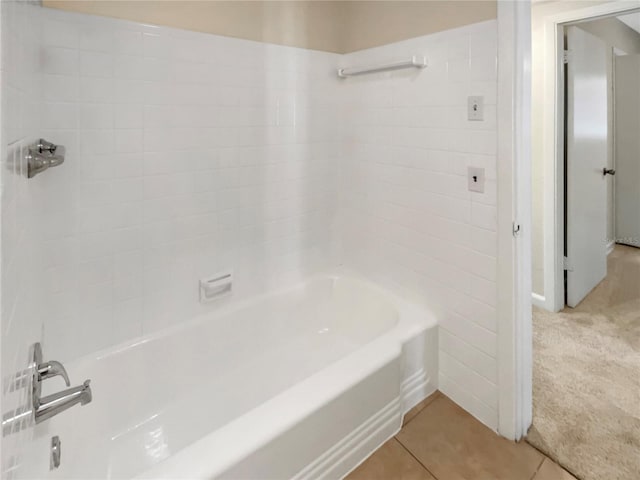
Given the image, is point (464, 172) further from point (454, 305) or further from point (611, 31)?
point (611, 31)

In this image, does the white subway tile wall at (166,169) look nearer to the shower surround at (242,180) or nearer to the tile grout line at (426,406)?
the shower surround at (242,180)

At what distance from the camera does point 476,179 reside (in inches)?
69.7

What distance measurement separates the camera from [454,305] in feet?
6.40

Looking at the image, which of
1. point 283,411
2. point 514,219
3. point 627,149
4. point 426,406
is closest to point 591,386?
point 426,406

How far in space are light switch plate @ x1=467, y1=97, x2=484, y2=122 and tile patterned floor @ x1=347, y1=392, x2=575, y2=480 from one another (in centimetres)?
135

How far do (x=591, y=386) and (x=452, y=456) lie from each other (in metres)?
0.95

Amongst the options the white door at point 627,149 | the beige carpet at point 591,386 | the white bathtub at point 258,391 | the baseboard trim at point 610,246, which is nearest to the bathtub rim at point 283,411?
the white bathtub at point 258,391

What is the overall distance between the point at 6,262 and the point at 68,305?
104cm

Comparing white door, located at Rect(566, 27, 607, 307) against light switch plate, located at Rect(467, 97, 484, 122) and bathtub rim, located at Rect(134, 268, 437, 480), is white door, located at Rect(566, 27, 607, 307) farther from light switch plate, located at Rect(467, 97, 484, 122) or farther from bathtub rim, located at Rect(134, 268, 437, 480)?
bathtub rim, located at Rect(134, 268, 437, 480)

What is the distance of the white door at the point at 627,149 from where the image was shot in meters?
3.96

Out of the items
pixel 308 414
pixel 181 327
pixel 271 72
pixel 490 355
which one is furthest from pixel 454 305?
pixel 271 72

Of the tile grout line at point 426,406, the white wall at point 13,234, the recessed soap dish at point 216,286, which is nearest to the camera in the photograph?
the white wall at point 13,234

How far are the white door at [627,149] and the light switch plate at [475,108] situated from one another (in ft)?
11.0

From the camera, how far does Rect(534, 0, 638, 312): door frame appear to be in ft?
8.42
